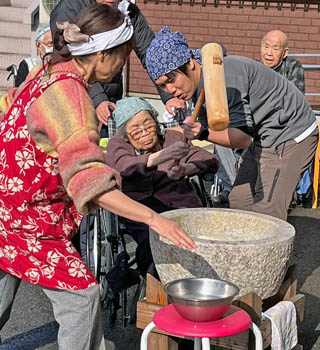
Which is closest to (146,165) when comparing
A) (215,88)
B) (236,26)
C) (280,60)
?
(215,88)

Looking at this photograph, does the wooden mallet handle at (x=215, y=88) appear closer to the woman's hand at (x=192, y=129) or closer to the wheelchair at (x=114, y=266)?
the woman's hand at (x=192, y=129)

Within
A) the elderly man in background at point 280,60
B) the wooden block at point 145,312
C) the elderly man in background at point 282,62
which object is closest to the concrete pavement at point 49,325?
the wooden block at point 145,312

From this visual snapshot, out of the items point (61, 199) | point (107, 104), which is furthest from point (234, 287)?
point (107, 104)

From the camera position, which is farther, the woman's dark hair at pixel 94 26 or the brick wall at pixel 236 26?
the brick wall at pixel 236 26

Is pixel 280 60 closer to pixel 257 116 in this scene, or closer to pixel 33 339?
pixel 257 116

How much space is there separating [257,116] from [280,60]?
3.47 m

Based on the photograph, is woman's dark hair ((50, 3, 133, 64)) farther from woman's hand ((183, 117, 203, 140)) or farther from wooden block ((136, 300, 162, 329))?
wooden block ((136, 300, 162, 329))

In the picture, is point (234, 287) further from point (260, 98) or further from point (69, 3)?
point (69, 3)

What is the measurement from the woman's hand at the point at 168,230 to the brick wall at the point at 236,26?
814cm

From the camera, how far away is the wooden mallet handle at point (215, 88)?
131 inches

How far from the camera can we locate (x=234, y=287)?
2.91 m

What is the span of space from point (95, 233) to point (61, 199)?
1.70 metres

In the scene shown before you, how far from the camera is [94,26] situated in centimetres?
297

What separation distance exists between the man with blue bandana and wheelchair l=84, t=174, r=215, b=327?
Answer: 20.7 inches
